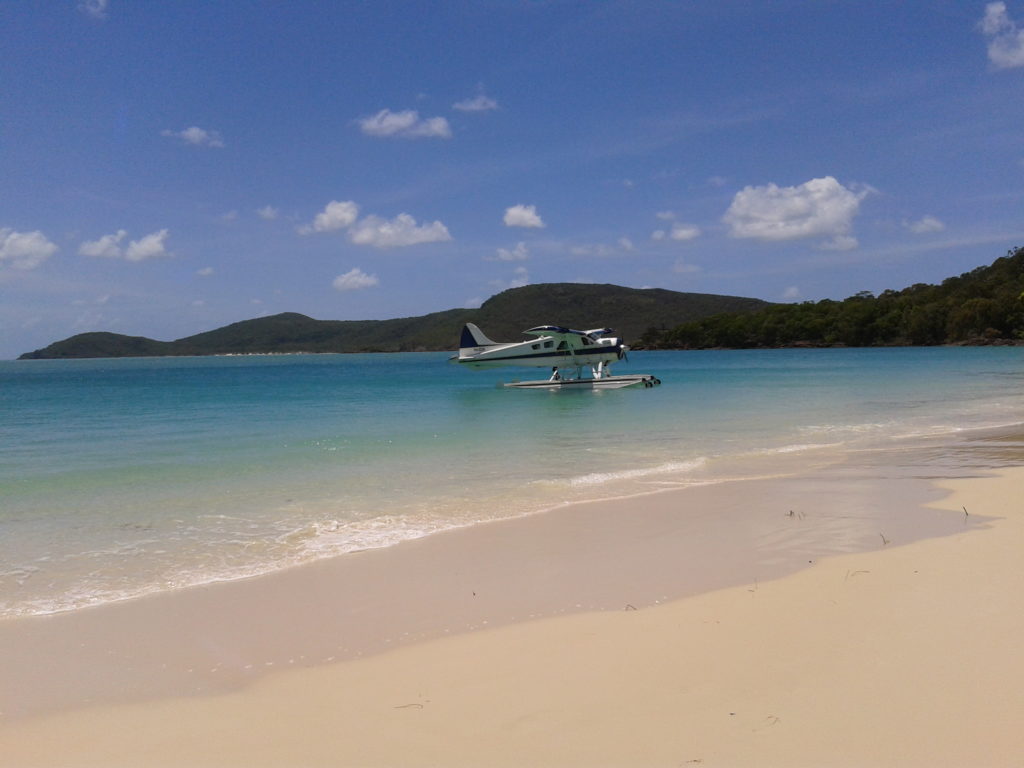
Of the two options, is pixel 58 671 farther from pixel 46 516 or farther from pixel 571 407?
pixel 571 407

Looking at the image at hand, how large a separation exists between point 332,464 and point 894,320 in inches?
4383

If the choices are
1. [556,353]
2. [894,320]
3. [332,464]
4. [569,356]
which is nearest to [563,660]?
[332,464]

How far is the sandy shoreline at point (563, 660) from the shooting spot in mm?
2932

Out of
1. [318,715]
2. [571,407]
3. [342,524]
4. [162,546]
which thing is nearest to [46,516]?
[162,546]

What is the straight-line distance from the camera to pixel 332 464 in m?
11.7

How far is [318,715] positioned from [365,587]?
6.69 feet

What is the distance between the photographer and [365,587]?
5.34 metres

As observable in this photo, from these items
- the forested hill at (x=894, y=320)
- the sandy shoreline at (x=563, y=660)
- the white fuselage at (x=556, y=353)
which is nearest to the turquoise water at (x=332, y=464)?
the sandy shoreline at (x=563, y=660)

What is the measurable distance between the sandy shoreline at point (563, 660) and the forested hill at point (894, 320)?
95604 millimetres

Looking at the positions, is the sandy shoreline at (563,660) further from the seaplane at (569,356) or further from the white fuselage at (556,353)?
the white fuselage at (556,353)

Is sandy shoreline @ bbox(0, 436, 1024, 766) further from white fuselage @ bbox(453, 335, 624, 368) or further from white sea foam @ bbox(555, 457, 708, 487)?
white fuselage @ bbox(453, 335, 624, 368)

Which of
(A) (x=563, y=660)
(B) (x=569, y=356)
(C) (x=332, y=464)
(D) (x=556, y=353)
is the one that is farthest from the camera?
(D) (x=556, y=353)

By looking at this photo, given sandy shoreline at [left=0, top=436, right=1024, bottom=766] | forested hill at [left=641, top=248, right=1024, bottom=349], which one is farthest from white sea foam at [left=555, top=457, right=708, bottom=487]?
forested hill at [left=641, top=248, right=1024, bottom=349]

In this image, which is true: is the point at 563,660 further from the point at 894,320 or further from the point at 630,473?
the point at 894,320
